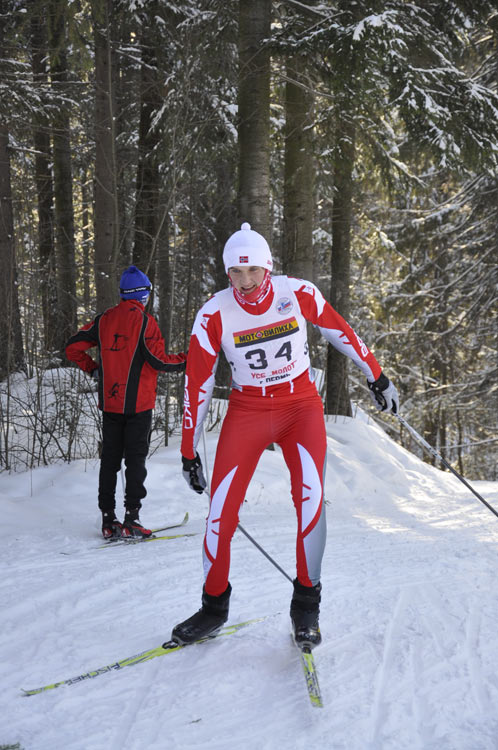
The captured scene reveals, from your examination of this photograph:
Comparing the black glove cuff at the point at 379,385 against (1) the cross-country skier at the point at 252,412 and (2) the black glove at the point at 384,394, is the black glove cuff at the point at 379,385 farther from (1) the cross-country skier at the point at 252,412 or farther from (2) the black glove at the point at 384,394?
(1) the cross-country skier at the point at 252,412

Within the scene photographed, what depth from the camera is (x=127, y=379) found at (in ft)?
17.9

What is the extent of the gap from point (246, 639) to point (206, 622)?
0.86 feet

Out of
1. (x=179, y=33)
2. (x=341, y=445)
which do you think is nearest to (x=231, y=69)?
(x=179, y=33)

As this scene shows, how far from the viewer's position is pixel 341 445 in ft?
31.9

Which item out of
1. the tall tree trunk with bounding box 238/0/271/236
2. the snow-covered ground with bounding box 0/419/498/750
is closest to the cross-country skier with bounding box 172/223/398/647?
the snow-covered ground with bounding box 0/419/498/750

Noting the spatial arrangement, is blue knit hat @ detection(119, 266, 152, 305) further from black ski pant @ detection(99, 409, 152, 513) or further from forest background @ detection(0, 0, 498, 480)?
forest background @ detection(0, 0, 498, 480)

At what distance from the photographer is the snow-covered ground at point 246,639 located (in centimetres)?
265

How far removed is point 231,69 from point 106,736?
931 centimetres

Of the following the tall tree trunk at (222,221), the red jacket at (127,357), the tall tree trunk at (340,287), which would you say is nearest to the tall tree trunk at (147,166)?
the tall tree trunk at (222,221)

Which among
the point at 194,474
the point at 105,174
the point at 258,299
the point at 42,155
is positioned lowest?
the point at 194,474

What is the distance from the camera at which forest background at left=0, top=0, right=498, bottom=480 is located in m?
7.40

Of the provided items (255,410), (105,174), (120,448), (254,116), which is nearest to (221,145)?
(105,174)

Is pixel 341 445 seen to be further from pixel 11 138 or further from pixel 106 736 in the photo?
pixel 11 138

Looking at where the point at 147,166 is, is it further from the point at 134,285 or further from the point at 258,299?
the point at 258,299
